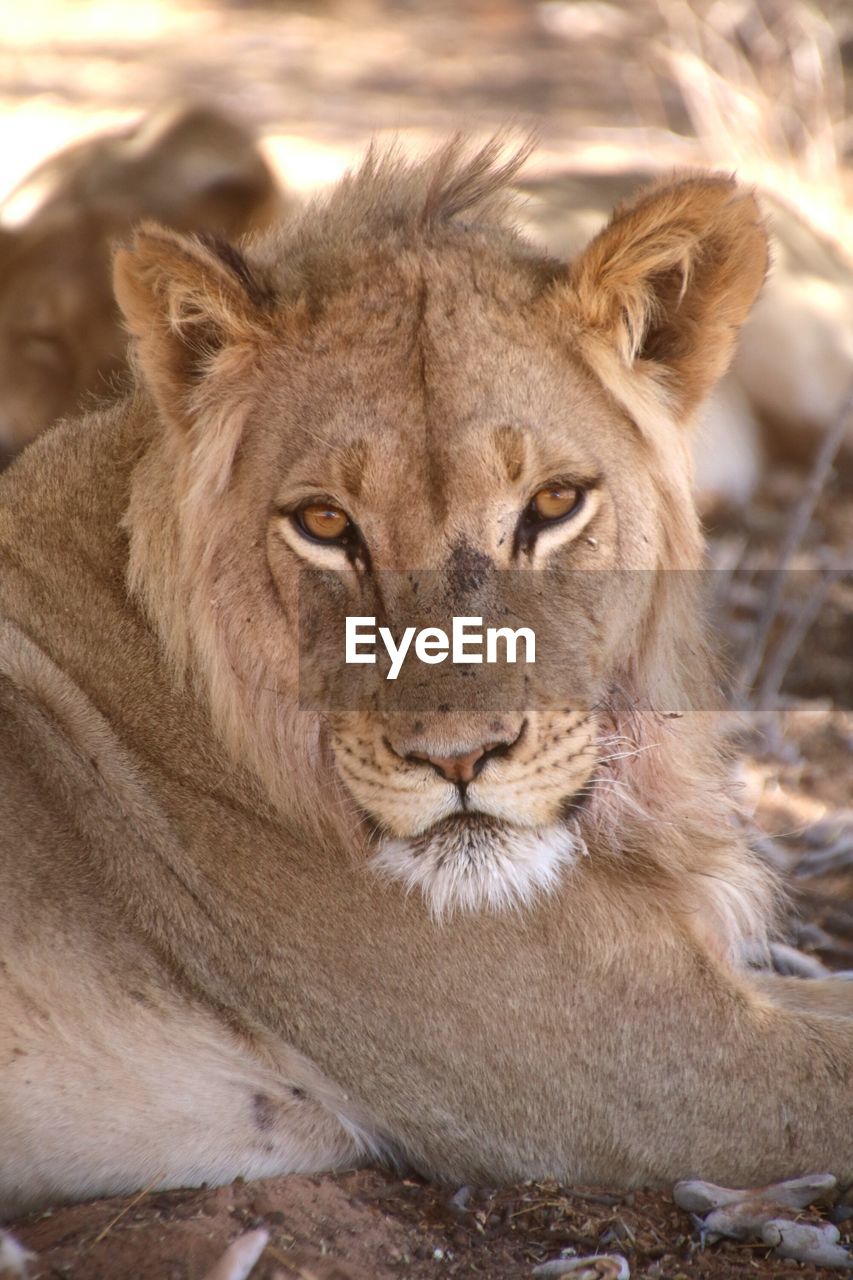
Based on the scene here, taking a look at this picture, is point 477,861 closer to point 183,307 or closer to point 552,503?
point 552,503

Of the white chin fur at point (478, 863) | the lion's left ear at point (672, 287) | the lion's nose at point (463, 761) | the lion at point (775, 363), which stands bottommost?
the white chin fur at point (478, 863)

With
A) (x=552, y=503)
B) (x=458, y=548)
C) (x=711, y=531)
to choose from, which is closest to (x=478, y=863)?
(x=458, y=548)

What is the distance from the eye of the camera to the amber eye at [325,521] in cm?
332

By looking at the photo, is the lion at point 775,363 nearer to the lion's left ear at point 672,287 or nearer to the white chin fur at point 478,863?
the lion's left ear at point 672,287

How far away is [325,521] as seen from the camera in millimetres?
3330

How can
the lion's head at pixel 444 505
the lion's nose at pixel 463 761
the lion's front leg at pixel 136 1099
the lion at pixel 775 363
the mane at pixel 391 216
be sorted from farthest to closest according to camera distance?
the lion at pixel 775 363, the mane at pixel 391 216, the lion's front leg at pixel 136 1099, the lion's head at pixel 444 505, the lion's nose at pixel 463 761

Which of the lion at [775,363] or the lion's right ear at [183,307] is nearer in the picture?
the lion's right ear at [183,307]

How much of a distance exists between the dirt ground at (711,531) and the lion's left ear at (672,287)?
1207 mm

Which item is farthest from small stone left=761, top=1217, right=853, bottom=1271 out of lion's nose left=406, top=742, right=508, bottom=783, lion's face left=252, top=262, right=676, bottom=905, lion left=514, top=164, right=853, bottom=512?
lion left=514, top=164, right=853, bottom=512

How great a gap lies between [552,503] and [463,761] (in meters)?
0.61

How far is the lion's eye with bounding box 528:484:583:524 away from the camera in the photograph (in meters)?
3.30

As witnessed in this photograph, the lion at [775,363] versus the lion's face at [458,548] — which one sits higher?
the lion at [775,363]

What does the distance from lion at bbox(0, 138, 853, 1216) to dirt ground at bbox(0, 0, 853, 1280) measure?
162 millimetres

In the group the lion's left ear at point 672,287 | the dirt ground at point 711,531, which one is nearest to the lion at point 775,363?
the dirt ground at point 711,531
